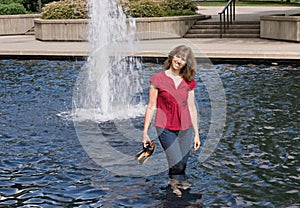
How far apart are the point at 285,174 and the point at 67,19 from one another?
20.2 m

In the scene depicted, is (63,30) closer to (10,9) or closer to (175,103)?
(10,9)

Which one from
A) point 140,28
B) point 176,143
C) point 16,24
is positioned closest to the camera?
point 176,143

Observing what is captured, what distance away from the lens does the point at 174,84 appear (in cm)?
731

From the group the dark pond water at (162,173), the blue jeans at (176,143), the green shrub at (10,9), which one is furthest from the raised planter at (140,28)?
the blue jeans at (176,143)

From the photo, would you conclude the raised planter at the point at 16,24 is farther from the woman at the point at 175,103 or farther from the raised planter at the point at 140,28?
the woman at the point at 175,103

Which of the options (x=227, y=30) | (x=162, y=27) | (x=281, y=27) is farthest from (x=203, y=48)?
(x=162, y=27)

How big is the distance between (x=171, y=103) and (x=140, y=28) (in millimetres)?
20068

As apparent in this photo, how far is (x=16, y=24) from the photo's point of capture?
33188mm

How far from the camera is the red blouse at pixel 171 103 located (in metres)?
7.26

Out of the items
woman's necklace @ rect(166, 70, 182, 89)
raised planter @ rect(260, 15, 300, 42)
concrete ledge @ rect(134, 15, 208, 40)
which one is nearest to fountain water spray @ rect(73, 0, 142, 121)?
woman's necklace @ rect(166, 70, 182, 89)

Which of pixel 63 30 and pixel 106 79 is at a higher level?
pixel 63 30

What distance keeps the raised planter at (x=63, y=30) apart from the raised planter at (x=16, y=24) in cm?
511

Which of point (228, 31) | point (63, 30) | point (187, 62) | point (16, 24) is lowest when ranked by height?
point (228, 31)

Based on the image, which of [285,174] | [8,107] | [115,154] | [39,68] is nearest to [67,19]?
[39,68]
